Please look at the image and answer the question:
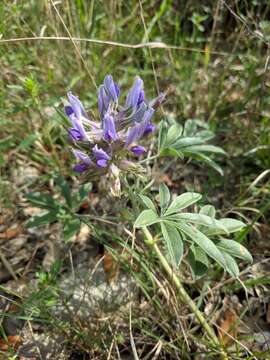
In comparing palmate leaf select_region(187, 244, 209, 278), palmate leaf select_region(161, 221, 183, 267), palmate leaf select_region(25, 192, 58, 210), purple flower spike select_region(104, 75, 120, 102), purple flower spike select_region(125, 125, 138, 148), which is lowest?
palmate leaf select_region(25, 192, 58, 210)

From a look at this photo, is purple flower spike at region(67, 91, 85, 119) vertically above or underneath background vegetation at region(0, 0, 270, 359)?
above

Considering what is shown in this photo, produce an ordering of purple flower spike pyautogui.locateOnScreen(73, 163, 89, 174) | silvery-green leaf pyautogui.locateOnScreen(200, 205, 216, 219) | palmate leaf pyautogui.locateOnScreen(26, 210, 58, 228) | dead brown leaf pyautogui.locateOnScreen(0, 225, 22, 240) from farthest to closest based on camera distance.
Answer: dead brown leaf pyautogui.locateOnScreen(0, 225, 22, 240) < palmate leaf pyautogui.locateOnScreen(26, 210, 58, 228) < silvery-green leaf pyautogui.locateOnScreen(200, 205, 216, 219) < purple flower spike pyautogui.locateOnScreen(73, 163, 89, 174)

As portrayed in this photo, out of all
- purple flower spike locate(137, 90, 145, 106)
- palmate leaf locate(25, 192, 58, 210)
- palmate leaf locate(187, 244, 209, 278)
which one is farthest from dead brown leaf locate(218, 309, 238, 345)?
purple flower spike locate(137, 90, 145, 106)

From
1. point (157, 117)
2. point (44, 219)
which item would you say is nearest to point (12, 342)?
point (44, 219)

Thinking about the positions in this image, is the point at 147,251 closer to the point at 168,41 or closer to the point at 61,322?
the point at 61,322

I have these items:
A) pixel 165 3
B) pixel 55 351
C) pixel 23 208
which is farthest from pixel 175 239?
pixel 165 3

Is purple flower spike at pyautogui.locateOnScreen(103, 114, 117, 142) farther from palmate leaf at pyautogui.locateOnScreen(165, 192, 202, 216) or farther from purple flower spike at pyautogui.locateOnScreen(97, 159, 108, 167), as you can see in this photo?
palmate leaf at pyautogui.locateOnScreen(165, 192, 202, 216)
